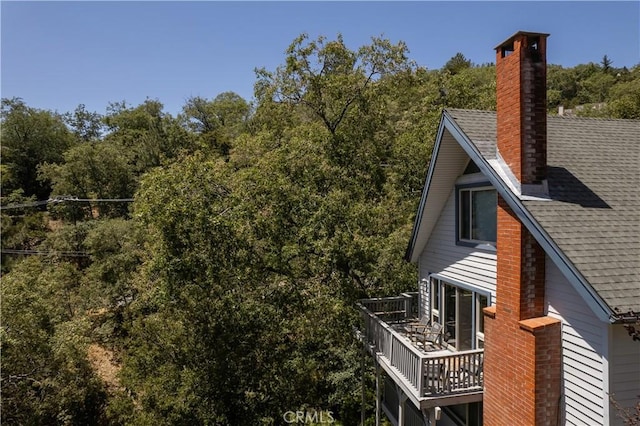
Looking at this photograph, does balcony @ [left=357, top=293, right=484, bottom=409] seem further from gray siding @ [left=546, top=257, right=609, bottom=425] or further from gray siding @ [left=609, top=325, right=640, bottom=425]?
gray siding @ [left=609, top=325, right=640, bottom=425]

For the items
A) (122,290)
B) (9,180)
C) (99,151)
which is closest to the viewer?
(122,290)

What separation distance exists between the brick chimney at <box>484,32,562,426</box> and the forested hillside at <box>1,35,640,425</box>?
5234mm

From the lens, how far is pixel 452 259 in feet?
33.7

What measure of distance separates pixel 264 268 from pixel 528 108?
8731 millimetres

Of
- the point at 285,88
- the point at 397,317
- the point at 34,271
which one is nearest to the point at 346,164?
the point at 285,88

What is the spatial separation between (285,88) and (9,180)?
39253mm

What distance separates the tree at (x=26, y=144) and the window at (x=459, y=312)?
46770mm

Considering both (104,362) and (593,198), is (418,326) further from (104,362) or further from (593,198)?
(104,362)

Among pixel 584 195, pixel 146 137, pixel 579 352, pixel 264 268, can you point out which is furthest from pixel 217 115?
pixel 579 352

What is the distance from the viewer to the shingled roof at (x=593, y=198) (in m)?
5.79

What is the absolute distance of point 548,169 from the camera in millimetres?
7488

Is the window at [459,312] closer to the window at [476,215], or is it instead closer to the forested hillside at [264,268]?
the window at [476,215]

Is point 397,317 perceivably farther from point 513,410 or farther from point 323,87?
point 323,87

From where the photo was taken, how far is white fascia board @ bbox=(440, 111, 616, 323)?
5474 mm
